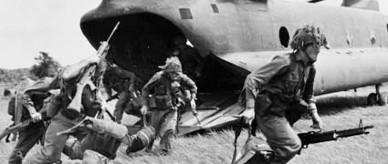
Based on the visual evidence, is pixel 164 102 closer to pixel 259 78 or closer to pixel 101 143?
pixel 101 143

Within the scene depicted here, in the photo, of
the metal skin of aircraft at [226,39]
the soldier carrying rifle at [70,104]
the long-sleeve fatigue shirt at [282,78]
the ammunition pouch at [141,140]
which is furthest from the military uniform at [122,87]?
the long-sleeve fatigue shirt at [282,78]

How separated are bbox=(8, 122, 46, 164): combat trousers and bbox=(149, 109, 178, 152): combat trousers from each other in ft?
6.20

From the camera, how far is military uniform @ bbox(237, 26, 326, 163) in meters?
5.14

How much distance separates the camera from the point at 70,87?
5727mm

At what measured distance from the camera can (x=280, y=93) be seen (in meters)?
5.30

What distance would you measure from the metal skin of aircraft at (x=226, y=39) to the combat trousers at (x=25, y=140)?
295 cm

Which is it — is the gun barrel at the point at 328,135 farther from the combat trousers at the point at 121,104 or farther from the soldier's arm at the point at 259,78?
the combat trousers at the point at 121,104

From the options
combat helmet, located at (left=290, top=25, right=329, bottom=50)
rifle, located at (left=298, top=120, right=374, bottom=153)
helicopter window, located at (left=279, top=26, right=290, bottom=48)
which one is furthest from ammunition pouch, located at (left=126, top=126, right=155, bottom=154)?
helicopter window, located at (left=279, top=26, right=290, bottom=48)

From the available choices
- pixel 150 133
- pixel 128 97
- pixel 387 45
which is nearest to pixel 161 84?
pixel 150 133

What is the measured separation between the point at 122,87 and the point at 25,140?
4.32 m

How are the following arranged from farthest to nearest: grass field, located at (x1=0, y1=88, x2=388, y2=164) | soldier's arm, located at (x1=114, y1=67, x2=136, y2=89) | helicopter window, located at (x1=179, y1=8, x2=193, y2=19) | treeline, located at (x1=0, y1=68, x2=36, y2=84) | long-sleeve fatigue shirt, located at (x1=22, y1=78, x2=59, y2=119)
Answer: treeline, located at (x1=0, y1=68, x2=36, y2=84)
soldier's arm, located at (x1=114, y1=67, x2=136, y2=89)
helicopter window, located at (x1=179, y1=8, x2=193, y2=19)
grass field, located at (x1=0, y1=88, x2=388, y2=164)
long-sleeve fatigue shirt, located at (x1=22, y1=78, x2=59, y2=119)

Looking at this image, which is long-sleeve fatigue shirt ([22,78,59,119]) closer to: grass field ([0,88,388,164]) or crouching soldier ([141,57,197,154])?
grass field ([0,88,388,164])

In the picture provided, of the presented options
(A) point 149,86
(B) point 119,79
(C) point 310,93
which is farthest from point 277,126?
(B) point 119,79

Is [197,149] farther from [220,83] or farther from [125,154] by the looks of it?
[220,83]
